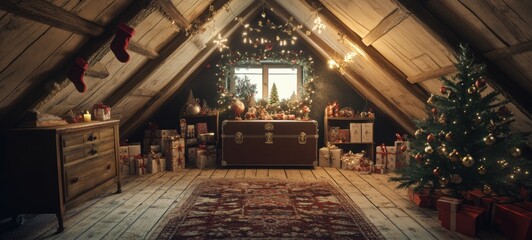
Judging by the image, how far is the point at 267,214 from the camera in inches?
130

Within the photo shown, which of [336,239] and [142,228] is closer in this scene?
[336,239]

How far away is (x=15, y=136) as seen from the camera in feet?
9.24

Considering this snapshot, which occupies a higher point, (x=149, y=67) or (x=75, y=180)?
(x=149, y=67)

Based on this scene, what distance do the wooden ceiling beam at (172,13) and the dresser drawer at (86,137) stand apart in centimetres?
139

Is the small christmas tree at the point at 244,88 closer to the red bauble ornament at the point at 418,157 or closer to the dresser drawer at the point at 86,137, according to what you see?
the dresser drawer at the point at 86,137

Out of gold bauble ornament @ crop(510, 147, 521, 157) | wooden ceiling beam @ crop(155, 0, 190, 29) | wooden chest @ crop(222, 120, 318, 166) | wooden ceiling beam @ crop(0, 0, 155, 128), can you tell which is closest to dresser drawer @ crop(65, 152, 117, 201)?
wooden ceiling beam @ crop(0, 0, 155, 128)

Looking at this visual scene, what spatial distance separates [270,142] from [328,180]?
4.09 ft

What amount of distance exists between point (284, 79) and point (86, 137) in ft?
13.2

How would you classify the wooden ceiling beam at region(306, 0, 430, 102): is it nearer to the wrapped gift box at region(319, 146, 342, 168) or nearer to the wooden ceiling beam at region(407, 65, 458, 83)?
the wooden ceiling beam at region(407, 65, 458, 83)

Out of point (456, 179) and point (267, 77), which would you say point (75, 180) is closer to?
point (456, 179)

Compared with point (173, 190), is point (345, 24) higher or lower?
higher

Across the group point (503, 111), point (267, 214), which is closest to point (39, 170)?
point (267, 214)

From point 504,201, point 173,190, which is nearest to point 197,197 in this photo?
point 173,190

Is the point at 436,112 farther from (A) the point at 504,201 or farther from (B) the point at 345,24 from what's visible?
(B) the point at 345,24
